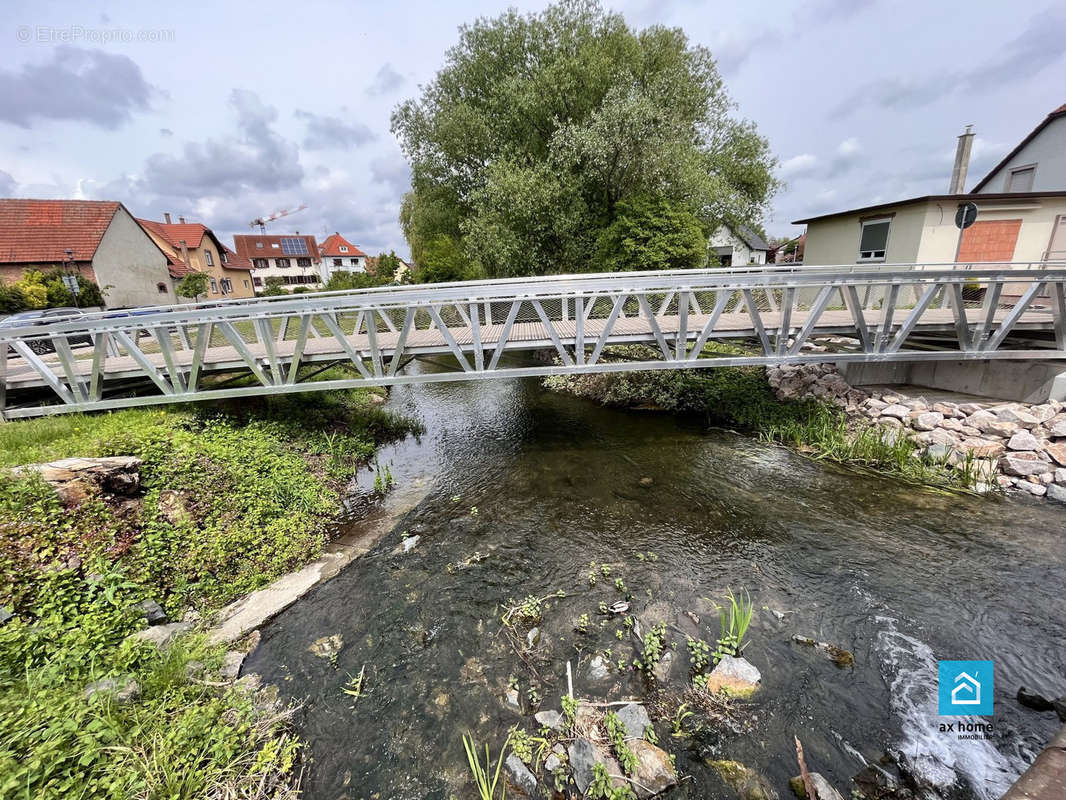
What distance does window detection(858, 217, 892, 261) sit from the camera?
661 inches

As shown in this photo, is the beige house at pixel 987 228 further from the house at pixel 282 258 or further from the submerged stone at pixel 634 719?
the house at pixel 282 258

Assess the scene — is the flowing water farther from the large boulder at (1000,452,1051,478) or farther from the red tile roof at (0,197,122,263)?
the red tile roof at (0,197,122,263)

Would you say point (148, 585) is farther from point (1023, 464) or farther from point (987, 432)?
point (987, 432)

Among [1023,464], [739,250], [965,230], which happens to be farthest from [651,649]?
[739,250]

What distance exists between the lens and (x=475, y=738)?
3.57 meters

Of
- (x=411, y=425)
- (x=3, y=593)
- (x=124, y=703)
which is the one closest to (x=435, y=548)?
(x=124, y=703)

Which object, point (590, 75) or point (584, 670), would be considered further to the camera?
point (590, 75)

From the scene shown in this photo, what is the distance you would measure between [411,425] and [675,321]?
7218 mm

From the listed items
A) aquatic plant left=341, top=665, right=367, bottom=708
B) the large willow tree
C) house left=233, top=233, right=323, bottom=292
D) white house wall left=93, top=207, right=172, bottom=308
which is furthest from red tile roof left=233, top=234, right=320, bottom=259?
aquatic plant left=341, top=665, right=367, bottom=708

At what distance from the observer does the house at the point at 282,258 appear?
67081 millimetres

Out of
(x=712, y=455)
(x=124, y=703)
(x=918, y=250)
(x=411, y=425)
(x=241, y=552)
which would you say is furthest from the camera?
(x=918, y=250)

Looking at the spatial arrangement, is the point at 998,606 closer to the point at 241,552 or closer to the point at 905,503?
the point at 905,503

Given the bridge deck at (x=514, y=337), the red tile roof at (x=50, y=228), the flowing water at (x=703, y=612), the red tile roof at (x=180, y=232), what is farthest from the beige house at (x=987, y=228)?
the red tile roof at (x=180, y=232)

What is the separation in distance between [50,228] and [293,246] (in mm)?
50280
